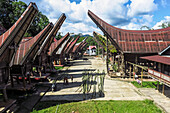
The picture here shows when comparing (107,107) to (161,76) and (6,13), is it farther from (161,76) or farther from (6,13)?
(6,13)

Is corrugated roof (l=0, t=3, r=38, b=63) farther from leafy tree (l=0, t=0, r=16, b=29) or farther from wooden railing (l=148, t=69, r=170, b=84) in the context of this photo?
leafy tree (l=0, t=0, r=16, b=29)

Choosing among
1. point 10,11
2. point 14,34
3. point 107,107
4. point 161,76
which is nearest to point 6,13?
point 10,11

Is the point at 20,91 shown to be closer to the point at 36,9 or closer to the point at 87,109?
the point at 87,109

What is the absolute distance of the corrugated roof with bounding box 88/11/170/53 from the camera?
21.7m

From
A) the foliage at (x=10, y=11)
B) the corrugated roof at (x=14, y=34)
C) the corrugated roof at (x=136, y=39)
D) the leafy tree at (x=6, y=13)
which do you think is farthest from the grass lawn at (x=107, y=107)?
the leafy tree at (x=6, y=13)

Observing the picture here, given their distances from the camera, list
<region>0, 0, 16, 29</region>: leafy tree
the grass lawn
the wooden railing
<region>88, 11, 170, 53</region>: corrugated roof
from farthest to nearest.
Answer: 1. <region>0, 0, 16, 29</region>: leafy tree
2. <region>88, 11, 170, 53</region>: corrugated roof
3. the wooden railing
4. the grass lawn

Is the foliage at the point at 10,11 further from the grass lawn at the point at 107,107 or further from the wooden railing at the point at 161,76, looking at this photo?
the wooden railing at the point at 161,76

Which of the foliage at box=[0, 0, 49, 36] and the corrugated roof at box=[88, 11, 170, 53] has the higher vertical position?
the foliage at box=[0, 0, 49, 36]

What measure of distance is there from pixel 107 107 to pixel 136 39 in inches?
666

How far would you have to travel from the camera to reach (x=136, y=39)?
75.6ft

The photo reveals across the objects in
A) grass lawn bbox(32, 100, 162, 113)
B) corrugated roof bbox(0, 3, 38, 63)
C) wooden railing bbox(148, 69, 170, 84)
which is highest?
corrugated roof bbox(0, 3, 38, 63)

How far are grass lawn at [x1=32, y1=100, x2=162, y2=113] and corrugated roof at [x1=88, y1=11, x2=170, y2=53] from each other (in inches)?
466

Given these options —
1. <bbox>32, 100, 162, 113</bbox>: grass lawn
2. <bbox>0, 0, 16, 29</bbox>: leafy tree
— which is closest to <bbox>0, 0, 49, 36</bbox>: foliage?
<bbox>0, 0, 16, 29</bbox>: leafy tree

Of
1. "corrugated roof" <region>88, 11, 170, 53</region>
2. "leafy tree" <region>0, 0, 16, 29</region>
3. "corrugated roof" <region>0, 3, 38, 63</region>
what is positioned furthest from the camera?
"leafy tree" <region>0, 0, 16, 29</region>
